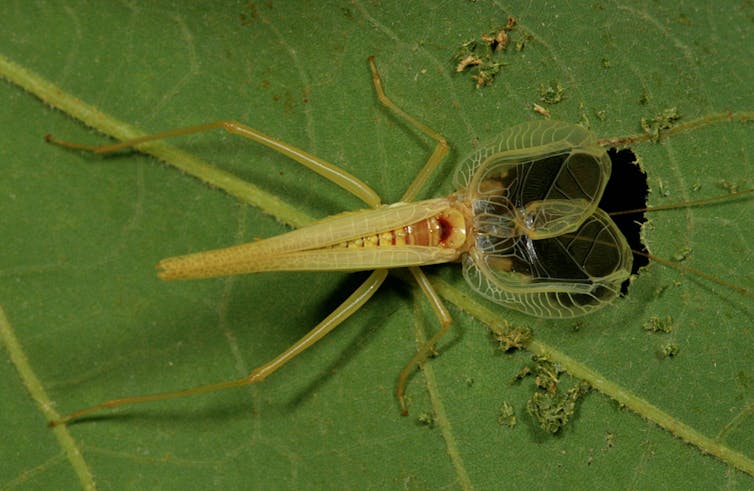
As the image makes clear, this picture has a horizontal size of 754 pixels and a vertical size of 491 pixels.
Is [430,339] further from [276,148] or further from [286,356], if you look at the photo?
→ [276,148]

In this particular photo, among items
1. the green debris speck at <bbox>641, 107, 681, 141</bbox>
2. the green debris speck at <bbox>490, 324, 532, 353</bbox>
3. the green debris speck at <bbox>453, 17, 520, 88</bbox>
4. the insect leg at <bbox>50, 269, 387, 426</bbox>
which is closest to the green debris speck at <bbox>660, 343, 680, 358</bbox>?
the green debris speck at <bbox>490, 324, 532, 353</bbox>

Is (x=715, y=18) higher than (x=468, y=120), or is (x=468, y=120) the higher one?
(x=468, y=120)

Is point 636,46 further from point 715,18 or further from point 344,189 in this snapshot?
point 344,189

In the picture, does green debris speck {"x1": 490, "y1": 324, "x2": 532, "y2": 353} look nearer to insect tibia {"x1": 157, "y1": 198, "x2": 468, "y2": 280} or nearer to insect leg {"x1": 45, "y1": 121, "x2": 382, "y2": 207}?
insect tibia {"x1": 157, "y1": 198, "x2": 468, "y2": 280}

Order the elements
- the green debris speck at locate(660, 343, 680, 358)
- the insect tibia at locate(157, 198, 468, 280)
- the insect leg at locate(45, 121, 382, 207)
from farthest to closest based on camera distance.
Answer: the green debris speck at locate(660, 343, 680, 358)
the insect leg at locate(45, 121, 382, 207)
the insect tibia at locate(157, 198, 468, 280)

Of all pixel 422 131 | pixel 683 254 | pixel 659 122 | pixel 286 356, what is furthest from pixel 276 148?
pixel 683 254

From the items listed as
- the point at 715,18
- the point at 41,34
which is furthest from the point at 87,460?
the point at 715,18

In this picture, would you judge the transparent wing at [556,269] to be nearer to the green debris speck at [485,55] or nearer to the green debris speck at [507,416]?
the green debris speck at [507,416]
